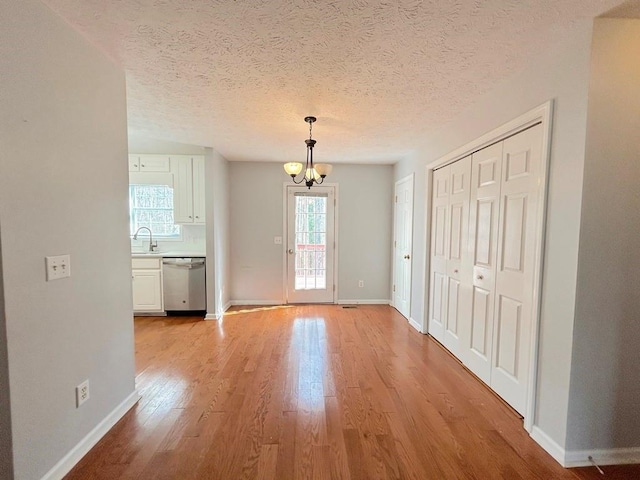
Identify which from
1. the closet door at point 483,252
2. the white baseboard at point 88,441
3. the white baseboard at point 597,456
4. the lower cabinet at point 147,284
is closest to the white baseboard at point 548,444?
the white baseboard at point 597,456

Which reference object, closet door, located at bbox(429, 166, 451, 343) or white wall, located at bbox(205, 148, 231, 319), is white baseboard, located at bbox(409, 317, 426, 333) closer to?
closet door, located at bbox(429, 166, 451, 343)

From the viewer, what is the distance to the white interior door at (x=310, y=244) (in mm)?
4818

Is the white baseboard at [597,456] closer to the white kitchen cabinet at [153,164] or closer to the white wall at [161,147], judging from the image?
the white wall at [161,147]

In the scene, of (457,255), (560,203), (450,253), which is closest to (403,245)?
(450,253)

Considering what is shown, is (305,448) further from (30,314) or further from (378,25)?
(378,25)

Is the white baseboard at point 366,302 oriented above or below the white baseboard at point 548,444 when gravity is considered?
below

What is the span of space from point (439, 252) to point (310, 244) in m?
2.23

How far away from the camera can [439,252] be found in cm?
327

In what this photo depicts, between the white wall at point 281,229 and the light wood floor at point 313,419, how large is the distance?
5.36 ft

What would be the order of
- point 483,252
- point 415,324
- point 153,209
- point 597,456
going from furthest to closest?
point 153,209, point 415,324, point 483,252, point 597,456

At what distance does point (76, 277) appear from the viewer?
160cm

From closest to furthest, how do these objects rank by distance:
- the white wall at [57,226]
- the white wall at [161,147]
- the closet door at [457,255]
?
the white wall at [57,226] → the closet door at [457,255] → the white wall at [161,147]

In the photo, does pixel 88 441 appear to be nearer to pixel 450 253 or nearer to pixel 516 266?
pixel 516 266

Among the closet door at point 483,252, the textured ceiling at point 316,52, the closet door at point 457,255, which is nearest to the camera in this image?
the textured ceiling at point 316,52
